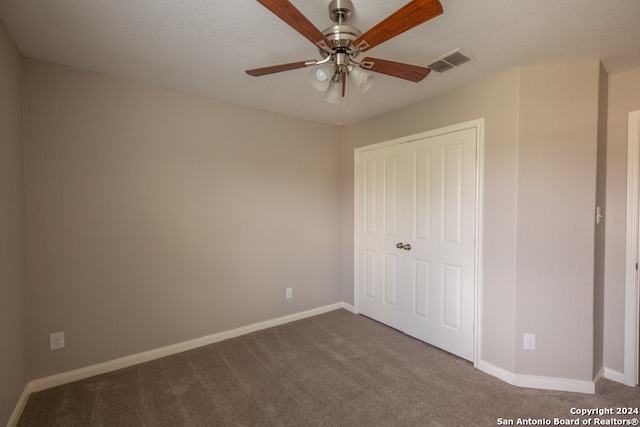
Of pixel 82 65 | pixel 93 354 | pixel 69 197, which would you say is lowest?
pixel 93 354

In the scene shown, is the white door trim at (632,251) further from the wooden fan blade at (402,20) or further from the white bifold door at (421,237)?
the wooden fan blade at (402,20)

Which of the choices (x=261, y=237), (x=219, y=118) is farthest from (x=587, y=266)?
(x=219, y=118)

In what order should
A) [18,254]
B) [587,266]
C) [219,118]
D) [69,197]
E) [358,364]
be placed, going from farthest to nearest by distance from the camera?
1. [219,118]
2. [358,364]
3. [69,197]
4. [587,266]
5. [18,254]

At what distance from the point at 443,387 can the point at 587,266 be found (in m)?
1.34

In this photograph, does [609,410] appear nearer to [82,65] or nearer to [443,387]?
[443,387]

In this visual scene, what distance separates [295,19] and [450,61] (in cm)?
142

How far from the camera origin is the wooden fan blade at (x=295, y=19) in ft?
3.52

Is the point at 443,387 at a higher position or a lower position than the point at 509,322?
lower

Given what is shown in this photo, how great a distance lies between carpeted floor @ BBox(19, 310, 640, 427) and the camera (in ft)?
6.05

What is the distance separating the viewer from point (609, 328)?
88.8 inches

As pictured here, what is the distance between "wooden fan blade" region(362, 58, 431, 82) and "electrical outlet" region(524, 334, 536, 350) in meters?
2.05

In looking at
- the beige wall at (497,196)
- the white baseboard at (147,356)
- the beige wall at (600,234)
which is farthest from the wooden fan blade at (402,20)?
the white baseboard at (147,356)

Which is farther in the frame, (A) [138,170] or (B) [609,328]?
(A) [138,170]

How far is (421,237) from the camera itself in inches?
113
